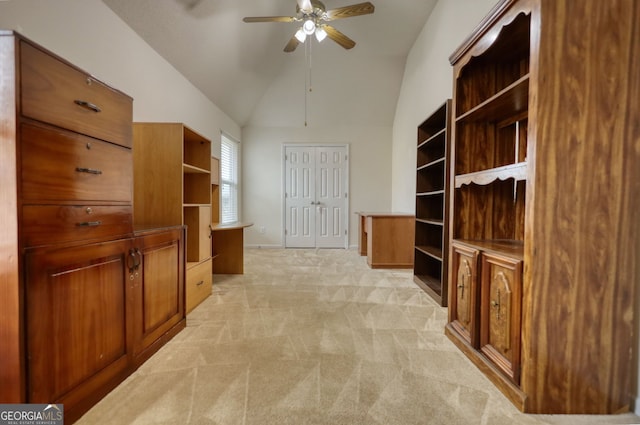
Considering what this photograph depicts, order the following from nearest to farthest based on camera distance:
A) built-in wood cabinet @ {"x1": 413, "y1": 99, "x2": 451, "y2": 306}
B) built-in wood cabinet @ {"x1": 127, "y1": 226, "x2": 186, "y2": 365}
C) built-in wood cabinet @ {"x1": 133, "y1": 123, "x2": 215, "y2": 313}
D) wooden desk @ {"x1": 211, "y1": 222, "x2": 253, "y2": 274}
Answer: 1. built-in wood cabinet @ {"x1": 127, "y1": 226, "x2": 186, "y2": 365}
2. built-in wood cabinet @ {"x1": 133, "y1": 123, "x2": 215, "y2": 313}
3. built-in wood cabinet @ {"x1": 413, "y1": 99, "x2": 451, "y2": 306}
4. wooden desk @ {"x1": 211, "y1": 222, "x2": 253, "y2": 274}

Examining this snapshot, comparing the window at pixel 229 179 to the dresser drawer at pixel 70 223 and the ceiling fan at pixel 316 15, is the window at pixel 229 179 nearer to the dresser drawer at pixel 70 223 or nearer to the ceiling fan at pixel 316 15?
the ceiling fan at pixel 316 15

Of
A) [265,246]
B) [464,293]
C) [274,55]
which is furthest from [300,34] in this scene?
[265,246]

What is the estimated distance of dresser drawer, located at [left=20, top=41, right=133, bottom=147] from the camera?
3.43ft

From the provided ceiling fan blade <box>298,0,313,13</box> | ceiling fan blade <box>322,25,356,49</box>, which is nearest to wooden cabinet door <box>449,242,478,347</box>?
ceiling fan blade <box>298,0,313,13</box>

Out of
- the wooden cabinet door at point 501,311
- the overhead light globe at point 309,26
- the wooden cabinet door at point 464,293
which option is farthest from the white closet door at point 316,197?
the wooden cabinet door at point 501,311

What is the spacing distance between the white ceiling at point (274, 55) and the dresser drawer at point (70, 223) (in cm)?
194

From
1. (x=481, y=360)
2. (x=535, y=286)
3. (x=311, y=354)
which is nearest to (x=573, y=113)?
(x=535, y=286)

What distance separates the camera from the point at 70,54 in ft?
6.61

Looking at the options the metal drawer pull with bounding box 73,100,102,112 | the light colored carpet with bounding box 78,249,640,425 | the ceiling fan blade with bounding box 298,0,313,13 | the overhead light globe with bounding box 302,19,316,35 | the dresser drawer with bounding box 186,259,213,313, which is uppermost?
the ceiling fan blade with bounding box 298,0,313,13

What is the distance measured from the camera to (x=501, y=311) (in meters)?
1.54

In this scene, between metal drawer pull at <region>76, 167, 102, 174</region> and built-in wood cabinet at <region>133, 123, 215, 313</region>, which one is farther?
built-in wood cabinet at <region>133, 123, 215, 313</region>

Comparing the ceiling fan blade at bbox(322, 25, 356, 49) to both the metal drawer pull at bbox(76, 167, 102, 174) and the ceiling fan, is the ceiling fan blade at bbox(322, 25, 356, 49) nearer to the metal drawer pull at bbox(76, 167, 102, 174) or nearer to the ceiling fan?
the ceiling fan

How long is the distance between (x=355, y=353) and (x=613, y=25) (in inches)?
80.7

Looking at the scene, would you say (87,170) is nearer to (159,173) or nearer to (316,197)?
(159,173)
